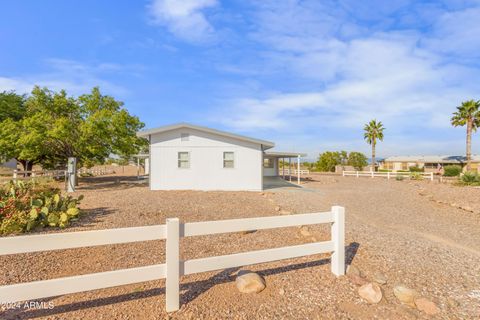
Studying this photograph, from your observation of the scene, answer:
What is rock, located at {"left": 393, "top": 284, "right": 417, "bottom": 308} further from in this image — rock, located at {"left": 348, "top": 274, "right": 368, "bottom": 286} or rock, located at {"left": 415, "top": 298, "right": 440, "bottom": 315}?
rock, located at {"left": 348, "top": 274, "right": 368, "bottom": 286}

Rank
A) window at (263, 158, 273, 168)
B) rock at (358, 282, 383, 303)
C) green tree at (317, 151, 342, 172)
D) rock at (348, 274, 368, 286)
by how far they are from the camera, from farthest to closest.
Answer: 1. green tree at (317, 151, 342, 172)
2. window at (263, 158, 273, 168)
3. rock at (348, 274, 368, 286)
4. rock at (358, 282, 383, 303)

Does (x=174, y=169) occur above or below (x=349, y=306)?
above

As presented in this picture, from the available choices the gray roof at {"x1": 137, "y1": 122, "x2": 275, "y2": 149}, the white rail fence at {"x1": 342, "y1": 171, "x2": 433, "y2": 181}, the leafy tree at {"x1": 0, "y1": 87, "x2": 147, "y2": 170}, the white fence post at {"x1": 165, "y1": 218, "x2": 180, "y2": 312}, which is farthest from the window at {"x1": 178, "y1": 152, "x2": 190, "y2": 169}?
the white rail fence at {"x1": 342, "y1": 171, "x2": 433, "y2": 181}

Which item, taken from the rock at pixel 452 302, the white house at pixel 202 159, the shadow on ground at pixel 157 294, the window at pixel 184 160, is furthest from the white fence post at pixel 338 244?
the window at pixel 184 160

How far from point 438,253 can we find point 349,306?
3.27 meters

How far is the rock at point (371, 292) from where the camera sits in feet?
11.1

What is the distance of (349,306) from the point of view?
3.24 meters

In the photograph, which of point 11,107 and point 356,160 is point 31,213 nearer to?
point 11,107

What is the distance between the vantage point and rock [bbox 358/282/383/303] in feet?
11.1

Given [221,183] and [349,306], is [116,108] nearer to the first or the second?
[221,183]

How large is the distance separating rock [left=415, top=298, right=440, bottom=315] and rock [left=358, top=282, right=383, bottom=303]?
0.43 meters

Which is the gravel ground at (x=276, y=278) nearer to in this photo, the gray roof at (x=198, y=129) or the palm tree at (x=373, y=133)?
the gray roof at (x=198, y=129)

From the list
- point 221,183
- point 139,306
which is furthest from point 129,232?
point 221,183

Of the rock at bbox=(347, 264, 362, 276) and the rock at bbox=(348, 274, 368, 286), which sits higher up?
the rock at bbox=(347, 264, 362, 276)
